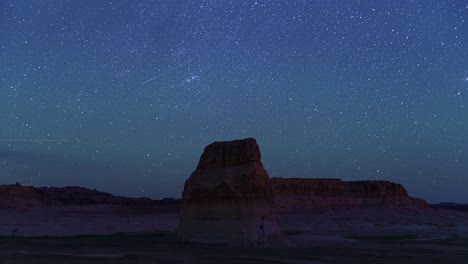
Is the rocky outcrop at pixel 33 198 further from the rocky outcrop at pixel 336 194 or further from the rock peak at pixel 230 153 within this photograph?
the rock peak at pixel 230 153

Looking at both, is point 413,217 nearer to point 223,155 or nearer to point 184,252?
point 223,155

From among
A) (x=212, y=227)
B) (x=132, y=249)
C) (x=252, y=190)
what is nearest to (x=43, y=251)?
(x=132, y=249)

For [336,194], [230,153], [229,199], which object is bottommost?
[229,199]

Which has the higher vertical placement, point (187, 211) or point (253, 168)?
point (253, 168)

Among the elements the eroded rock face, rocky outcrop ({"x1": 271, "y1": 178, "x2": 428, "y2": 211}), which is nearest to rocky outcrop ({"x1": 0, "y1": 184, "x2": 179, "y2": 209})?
rocky outcrop ({"x1": 271, "y1": 178, "x2": 428, "y2": 211})

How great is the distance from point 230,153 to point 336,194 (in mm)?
85126

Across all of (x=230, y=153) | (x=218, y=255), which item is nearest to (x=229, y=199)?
(x=230, y=153)

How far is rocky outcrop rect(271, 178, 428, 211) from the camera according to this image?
108794mm

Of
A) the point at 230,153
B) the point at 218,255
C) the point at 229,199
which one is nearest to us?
the point at 218,255

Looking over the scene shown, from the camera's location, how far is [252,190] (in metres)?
33.2

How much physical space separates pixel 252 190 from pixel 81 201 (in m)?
114

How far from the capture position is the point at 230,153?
116 feet

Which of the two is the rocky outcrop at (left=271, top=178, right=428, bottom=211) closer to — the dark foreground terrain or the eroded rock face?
the eroded rock face

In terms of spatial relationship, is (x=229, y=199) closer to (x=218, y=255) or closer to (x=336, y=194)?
(x=218, y=255)
